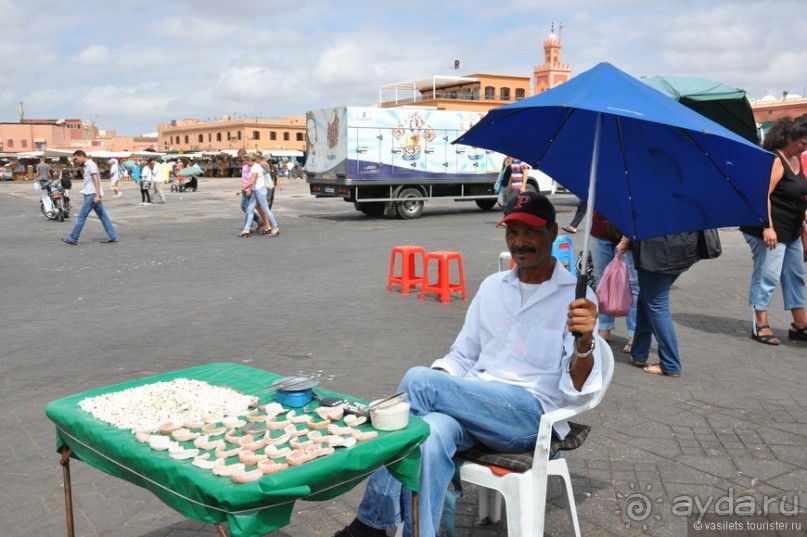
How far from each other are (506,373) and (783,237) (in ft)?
14.8

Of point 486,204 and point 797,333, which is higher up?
point 486,204

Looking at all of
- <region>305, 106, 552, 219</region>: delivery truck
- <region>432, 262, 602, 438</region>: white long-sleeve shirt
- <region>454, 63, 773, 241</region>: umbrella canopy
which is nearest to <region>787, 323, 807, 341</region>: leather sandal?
<region>454, 63, 773, 241</region>: umbrella canopy

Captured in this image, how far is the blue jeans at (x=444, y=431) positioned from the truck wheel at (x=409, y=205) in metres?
16.8

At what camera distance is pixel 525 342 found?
10.1ft

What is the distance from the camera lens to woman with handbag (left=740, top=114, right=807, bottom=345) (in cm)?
611

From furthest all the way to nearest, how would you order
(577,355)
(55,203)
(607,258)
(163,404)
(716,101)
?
(55,203) < (607,258) < (716,101) < (577,355) < (163,404)

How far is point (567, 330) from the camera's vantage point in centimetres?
300

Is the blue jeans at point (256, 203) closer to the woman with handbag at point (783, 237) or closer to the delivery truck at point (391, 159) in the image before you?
the delivery truck at point (391, 159)

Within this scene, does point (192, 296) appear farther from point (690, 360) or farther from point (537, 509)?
point (537, 509)

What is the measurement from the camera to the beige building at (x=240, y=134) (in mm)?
87812

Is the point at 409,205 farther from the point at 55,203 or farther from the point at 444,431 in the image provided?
the point at 444,431

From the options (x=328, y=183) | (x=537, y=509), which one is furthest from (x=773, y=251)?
(x=328, y=183)

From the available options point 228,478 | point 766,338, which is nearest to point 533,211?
point 228,478

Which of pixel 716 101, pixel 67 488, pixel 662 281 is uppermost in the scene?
pixel 716 101
